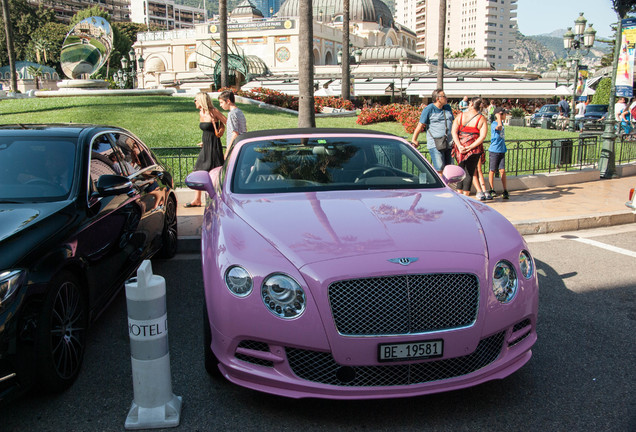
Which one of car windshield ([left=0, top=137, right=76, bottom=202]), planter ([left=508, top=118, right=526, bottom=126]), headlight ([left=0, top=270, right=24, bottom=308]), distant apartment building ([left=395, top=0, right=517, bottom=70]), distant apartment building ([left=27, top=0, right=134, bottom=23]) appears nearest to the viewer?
headlight ([left=0, top=270, right=24, bottom=308])

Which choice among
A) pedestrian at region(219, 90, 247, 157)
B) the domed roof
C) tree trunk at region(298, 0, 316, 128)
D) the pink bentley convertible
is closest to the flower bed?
tree trunk at region(298, 0, 316, 128)

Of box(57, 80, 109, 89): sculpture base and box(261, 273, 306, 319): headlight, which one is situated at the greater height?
box(57, 80, 109, 89): sculpture base

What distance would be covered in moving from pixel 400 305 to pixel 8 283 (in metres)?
2.05

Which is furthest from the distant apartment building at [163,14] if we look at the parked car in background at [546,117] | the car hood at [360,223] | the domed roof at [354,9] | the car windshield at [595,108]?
the car hood at [360,223]

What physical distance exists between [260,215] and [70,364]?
150 cm

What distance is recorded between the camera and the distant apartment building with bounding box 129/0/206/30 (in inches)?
6565

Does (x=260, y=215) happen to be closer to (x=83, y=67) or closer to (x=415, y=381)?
(x=415, y=381)

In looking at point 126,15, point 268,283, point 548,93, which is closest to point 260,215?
point 268,283

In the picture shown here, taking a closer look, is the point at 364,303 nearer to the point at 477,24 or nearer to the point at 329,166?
the point at 329,166

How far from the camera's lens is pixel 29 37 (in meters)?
93.1

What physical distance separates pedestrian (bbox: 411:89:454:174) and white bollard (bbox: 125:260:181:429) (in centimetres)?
672

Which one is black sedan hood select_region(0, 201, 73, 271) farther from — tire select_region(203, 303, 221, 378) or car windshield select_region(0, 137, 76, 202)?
tire select_region(203, 303, 221, 378)

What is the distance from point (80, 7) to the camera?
145 meters

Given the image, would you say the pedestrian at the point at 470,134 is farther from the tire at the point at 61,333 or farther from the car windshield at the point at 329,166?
the tire at the point at 61,333
